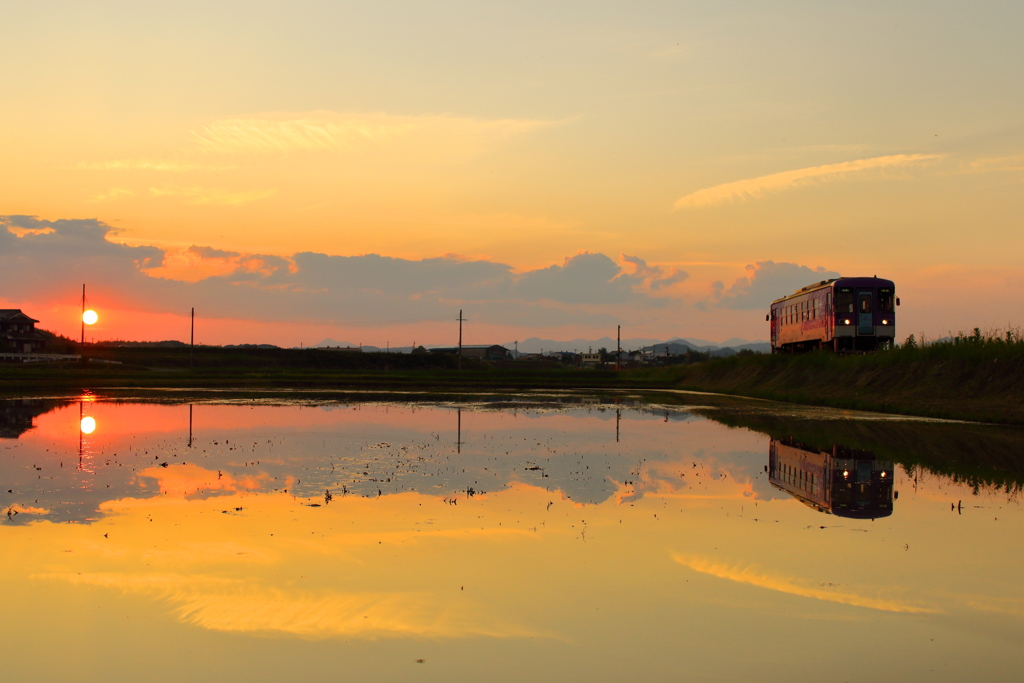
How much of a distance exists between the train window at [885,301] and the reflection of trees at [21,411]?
136 feet

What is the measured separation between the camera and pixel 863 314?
147 ft

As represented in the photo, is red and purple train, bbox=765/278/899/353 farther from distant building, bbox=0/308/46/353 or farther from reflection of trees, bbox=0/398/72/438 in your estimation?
distant building, bbox=0/308/46/353

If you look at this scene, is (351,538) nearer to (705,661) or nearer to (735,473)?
(705,661)

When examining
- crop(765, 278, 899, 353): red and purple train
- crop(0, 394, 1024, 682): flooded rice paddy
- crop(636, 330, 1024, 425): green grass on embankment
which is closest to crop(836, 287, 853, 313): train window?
crop(765, 278, 899, 353): red and purple train

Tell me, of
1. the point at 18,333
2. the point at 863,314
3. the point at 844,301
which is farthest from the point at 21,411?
the point at 18,333

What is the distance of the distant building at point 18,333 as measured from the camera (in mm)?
110250

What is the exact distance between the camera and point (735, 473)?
16.1m

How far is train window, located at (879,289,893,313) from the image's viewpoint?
44.1 metres

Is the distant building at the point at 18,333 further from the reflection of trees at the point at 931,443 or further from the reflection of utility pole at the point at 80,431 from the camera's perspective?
the reflection of trees at the point at 931,443

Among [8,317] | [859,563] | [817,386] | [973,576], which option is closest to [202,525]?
[859,563]

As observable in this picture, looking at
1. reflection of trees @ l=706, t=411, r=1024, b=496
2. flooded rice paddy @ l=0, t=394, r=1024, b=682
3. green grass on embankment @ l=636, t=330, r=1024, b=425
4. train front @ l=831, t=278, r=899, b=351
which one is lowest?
flooded rice paddy @ l=0, t=394, r=1024, b=682

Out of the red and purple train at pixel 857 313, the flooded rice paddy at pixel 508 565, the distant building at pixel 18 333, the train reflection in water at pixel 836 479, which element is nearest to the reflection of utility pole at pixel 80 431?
the flooded rice paddy at pixel 508 565

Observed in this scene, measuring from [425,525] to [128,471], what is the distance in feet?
25.9

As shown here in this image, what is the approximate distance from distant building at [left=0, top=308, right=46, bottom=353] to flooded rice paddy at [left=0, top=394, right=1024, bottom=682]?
109 metres
